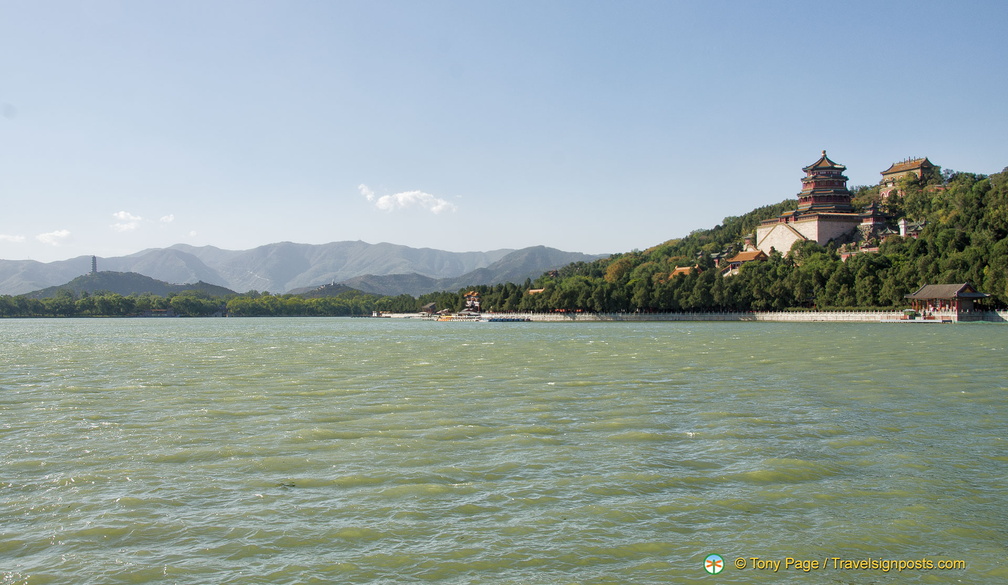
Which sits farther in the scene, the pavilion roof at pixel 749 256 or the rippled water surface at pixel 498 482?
the pavilion roof at pixel 749 256

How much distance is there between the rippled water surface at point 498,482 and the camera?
232 inches

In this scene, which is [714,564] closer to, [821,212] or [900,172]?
[821,212]

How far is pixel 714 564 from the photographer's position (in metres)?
5.81

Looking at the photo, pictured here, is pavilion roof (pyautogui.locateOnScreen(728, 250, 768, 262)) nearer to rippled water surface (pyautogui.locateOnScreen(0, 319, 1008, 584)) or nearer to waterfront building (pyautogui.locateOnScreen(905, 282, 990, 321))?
waterfront building (pyautogui.locateOnScreen(905, 282, 990, 321))

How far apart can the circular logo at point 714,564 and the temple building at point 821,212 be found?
86.2 meters

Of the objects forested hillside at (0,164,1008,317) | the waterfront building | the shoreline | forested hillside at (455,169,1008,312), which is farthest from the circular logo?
the waterfront building

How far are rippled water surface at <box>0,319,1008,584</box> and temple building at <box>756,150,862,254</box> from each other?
75.3 metres

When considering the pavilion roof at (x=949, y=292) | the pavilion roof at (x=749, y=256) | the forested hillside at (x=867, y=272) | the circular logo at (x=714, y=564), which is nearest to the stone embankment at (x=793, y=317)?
the forested hillside at (x=867, y=272)

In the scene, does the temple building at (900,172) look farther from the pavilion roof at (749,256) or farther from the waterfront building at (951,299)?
the waterfront building at (951,299)

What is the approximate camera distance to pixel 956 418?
473 inches

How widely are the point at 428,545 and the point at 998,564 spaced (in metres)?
4.39

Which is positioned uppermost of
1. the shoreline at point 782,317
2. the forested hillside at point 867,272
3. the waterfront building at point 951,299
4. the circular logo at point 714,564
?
the forested hillside at point 867,272

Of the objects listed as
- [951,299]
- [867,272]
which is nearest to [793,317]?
[867,272]

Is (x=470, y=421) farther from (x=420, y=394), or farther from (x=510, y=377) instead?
(x=510, y=377)
